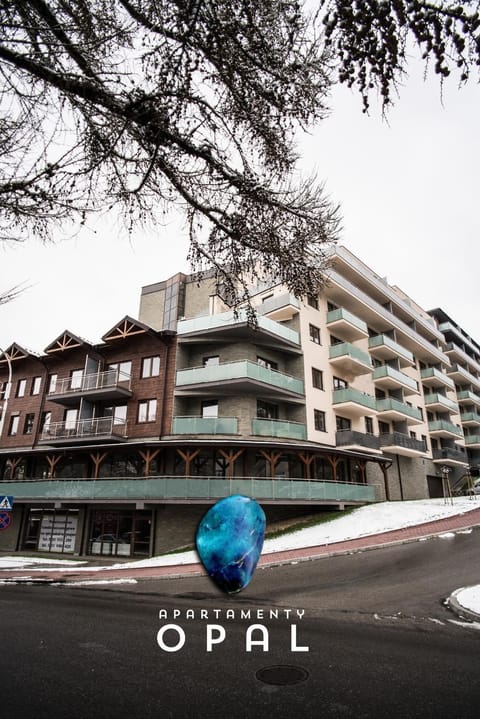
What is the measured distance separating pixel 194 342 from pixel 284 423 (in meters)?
7.34

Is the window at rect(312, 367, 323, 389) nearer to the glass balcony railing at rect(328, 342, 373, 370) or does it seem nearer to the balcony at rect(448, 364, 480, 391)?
the glass balcony railing at rect(328, 342, 373, 370)

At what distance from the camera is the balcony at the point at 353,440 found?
92.5 ft

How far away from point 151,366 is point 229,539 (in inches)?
942

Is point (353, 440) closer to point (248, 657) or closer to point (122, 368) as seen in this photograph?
point (122, 368)

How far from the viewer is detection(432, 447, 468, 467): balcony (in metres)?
40.8

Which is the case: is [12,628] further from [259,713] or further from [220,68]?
[220,68]

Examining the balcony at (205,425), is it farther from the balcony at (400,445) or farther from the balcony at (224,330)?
the balcony at (400,445)

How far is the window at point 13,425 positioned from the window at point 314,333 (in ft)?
69.8

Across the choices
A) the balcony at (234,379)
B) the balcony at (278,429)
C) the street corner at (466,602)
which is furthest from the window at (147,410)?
the street corner at (466,602)

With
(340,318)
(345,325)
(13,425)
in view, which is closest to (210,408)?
(340,318)

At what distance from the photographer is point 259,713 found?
3.77 m

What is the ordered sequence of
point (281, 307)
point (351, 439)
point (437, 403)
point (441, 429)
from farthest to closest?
point (437, 403) → point (441, 429) → point (281, 307) → point (351, 439)

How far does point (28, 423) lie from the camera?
3102 centimetres

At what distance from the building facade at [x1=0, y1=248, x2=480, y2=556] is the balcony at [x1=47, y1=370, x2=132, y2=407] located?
0.10 metres
